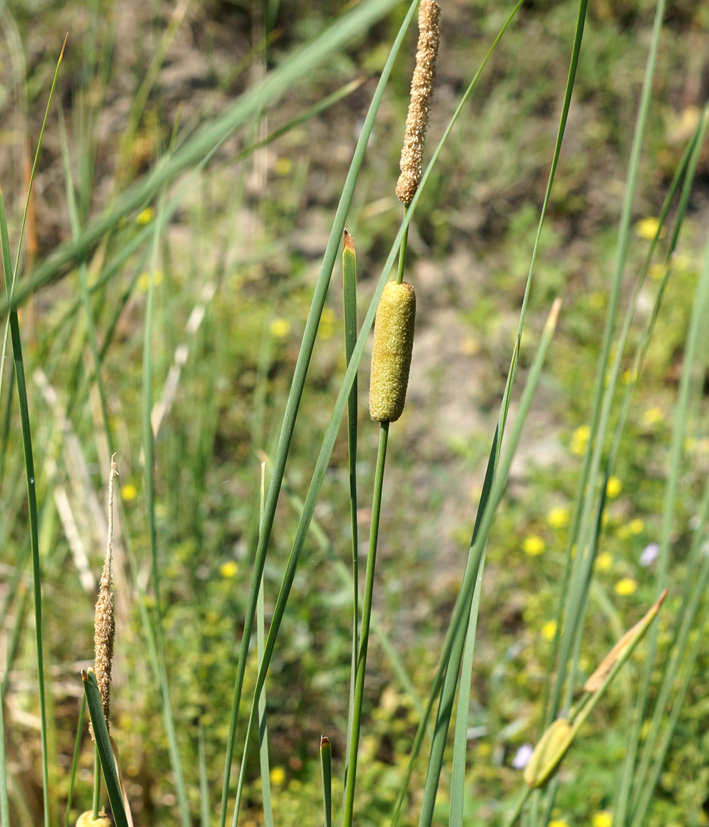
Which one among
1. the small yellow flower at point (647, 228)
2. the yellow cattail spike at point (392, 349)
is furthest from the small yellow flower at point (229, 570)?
the small yellow flower at point (647, 228)

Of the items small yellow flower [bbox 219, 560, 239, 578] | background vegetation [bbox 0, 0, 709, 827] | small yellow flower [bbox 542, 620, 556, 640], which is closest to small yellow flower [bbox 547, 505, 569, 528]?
background vegetation [bbox 0, 0, 709, 827]

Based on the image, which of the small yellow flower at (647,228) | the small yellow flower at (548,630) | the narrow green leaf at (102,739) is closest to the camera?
the narrow green leaf at (102,739)

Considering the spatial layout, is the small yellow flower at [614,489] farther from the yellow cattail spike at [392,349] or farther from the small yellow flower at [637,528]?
the yellow cattail spike at [392,349]

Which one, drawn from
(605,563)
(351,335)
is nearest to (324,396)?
(605,563)

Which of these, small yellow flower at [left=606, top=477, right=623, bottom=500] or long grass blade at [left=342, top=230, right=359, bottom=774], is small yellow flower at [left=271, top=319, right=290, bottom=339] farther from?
long grass blade at [left=342, top=230, right=359, bottom=774]

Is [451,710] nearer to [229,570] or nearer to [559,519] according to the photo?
[229,570]

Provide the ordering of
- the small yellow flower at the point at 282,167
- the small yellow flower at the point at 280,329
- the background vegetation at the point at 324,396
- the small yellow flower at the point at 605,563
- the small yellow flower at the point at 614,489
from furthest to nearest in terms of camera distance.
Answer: the small yellow flower at the point at 282,167 < the small yellow flower at the point at 280,329 < the small yellow flower at the point at 614,489 < the small yellow flower at the point at 605,563 < the background vegetation at the point at 324,396
